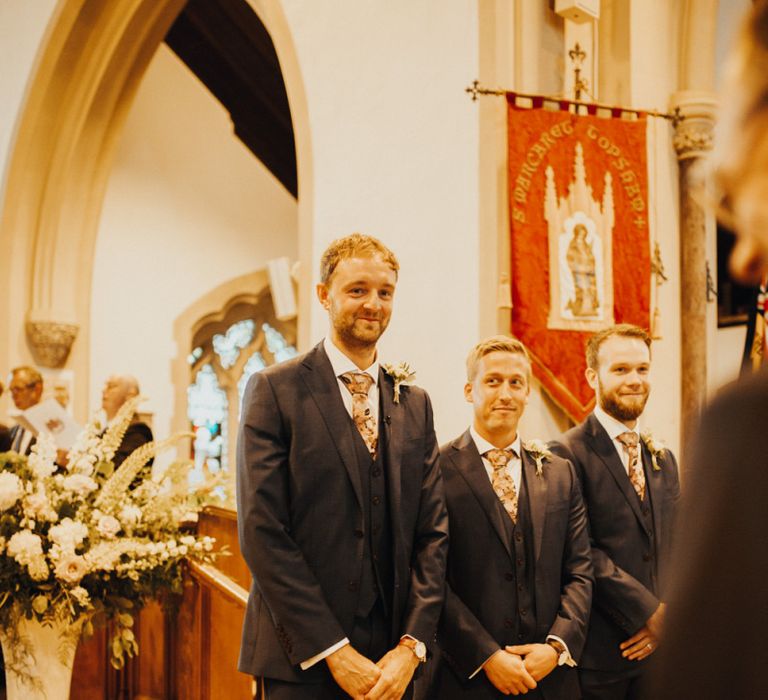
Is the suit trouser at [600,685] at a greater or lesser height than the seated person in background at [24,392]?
lesser

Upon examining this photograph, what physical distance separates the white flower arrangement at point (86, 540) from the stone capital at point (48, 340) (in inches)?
202

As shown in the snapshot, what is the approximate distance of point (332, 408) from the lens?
2566 mm

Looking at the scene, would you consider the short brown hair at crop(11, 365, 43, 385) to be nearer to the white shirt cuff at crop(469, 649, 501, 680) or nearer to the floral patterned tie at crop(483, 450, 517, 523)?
the floral patterned tie at crop(483, 450, 517, 523)

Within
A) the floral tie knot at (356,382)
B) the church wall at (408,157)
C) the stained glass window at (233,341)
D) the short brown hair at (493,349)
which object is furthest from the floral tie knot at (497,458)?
the stained glass window at (233,341)

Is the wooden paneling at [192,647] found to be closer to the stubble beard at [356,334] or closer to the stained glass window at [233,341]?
the stubble beard at [356,334]

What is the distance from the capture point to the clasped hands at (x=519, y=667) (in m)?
2.64

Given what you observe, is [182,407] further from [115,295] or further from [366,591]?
[366,591]

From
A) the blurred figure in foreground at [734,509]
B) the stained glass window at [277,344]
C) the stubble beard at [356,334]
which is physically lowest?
the blurred figure in foreground at [734,509]

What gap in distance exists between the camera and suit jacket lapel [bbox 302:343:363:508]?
252 centimetres

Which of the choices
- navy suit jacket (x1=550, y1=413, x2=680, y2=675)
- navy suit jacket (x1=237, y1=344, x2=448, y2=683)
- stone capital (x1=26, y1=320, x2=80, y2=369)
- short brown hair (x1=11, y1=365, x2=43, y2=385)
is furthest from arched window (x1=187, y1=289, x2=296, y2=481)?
navy suit jacket (x1=237, y1=344, x2=448, y2=683)

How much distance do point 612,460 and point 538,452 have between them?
0.30m

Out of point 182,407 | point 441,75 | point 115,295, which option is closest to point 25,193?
point 115,295

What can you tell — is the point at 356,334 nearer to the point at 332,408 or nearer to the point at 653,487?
the point at 332,408

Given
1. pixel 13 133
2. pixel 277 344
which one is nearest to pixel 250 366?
pixel 277 344
